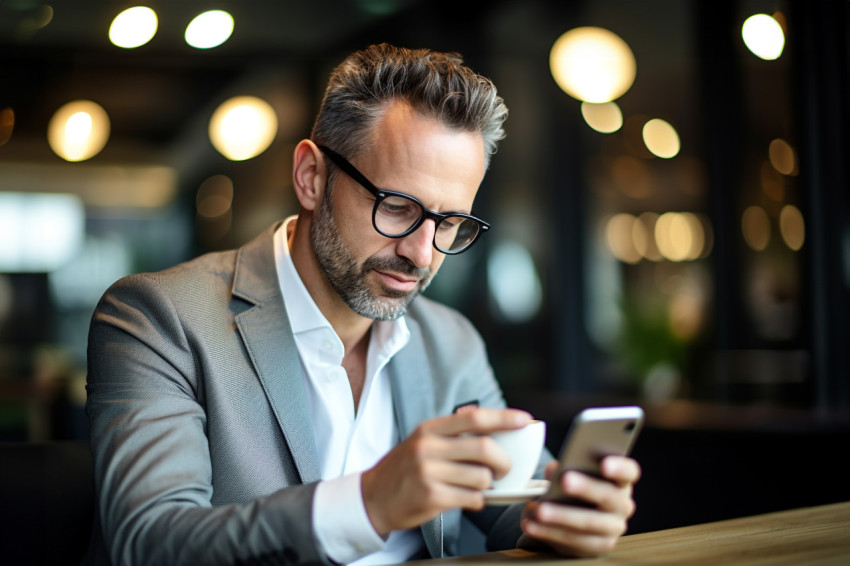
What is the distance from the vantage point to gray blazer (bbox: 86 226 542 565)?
1085mm

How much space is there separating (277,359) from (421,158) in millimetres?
502

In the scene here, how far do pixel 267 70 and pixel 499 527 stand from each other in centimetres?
402

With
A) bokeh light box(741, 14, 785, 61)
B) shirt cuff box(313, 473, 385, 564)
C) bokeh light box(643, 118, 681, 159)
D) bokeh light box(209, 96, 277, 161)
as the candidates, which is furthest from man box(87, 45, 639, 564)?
bokeh light box(643, 118, 681, 159)

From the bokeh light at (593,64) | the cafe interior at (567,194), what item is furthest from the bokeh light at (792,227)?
the bokeh light at (593,64)

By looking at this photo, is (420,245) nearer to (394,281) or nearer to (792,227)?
(394,281)

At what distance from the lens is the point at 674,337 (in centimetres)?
551

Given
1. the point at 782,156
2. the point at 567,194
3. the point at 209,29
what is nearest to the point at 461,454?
the point at 782,156

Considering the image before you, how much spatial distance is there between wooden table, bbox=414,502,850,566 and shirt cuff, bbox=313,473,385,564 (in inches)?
5.1

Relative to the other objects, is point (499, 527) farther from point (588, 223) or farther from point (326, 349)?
point (588, 223)

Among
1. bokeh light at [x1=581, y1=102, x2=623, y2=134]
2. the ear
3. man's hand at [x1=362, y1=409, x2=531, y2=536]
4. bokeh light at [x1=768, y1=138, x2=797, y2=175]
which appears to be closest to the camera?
man's hand at [x1=362, y1=409, x2=531, y2=536]

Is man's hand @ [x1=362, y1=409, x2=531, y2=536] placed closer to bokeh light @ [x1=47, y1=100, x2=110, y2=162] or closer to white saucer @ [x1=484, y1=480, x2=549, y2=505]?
white saucer @ [x1=484, y1=480, x2=549, y2=505]

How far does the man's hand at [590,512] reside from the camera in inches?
42.8

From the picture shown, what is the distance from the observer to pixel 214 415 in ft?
4.85

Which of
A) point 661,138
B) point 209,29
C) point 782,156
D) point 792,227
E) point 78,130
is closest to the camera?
point 792,227
